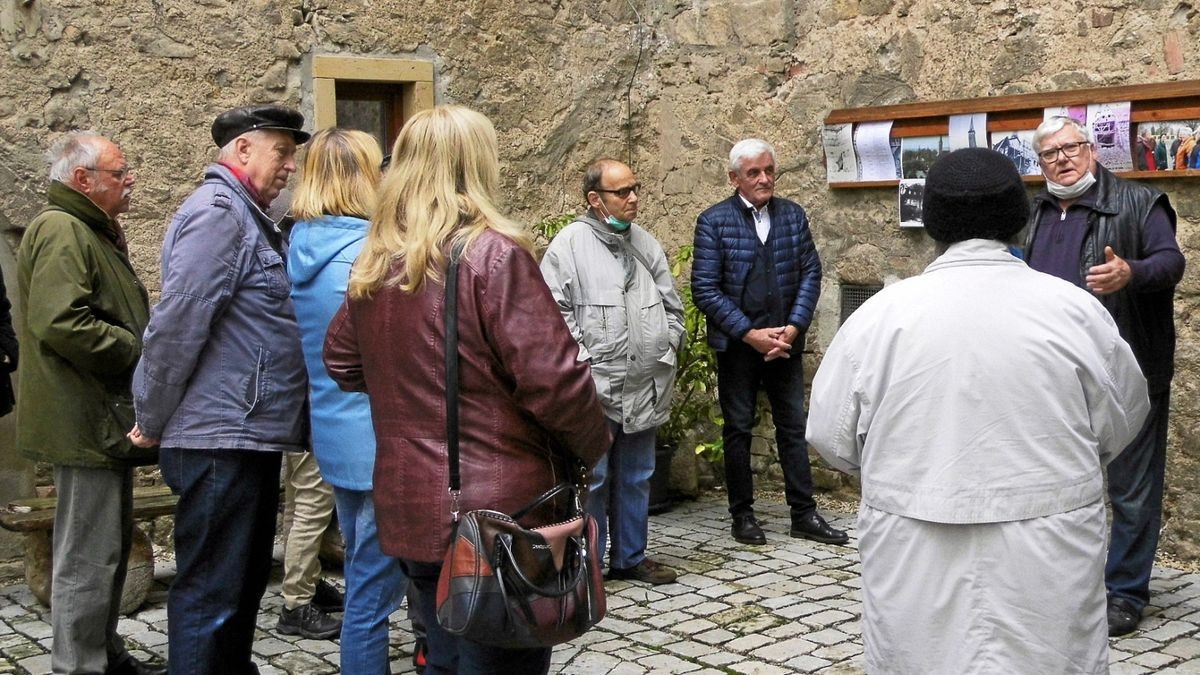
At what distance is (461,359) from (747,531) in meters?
3.79

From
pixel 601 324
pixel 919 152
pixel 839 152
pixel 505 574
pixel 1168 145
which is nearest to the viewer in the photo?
pixel 505 574

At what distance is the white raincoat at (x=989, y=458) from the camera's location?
2.70 m

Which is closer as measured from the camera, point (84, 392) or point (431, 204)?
point (431, 204)

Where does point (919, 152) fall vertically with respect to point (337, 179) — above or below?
above

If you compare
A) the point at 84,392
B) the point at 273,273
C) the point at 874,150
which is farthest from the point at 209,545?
the point at 874,150

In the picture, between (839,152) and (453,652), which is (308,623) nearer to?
(453,652)

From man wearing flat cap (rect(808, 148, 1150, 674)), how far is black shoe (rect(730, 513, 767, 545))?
3625mm

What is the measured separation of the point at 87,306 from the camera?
4.32 meters

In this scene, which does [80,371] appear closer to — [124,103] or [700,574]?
[124,103]

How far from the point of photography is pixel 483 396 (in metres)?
2.97

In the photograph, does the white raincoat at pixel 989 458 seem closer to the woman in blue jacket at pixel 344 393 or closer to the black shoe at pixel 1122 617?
the woman in blue jacket at pixel 344 393

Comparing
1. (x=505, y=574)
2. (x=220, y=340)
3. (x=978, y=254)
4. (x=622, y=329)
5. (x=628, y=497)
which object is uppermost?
(x=978, y=254)

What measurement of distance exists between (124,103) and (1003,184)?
4659 millimetres

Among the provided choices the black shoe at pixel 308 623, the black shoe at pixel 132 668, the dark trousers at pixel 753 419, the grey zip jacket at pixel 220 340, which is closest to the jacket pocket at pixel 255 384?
the grey zip jacket at pixel 220 340
